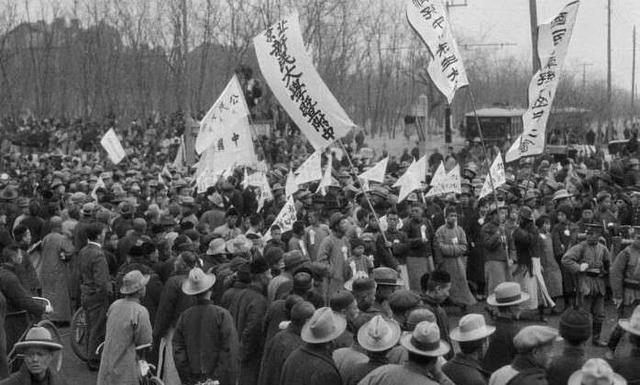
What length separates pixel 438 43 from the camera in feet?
43.2

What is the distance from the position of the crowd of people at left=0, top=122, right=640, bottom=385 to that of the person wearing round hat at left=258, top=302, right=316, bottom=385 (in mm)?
13

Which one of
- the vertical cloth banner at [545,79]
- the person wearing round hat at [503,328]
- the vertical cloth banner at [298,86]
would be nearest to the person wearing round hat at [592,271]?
the vertical cloth banner at [545,79]

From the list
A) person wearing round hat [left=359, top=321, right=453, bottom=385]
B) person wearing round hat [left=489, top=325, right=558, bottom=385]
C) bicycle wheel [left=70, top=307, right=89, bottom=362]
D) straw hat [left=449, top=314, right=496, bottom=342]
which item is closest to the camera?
person wearing round hat [left=359, top=321, right=453, bottom=385]

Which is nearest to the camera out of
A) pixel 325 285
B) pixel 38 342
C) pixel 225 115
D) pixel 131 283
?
pixel 38 342

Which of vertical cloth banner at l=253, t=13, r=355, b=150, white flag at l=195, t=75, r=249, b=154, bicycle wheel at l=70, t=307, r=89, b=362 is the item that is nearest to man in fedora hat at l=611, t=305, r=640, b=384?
vertical cloth banner at l=253, t=13, r=355, b=150

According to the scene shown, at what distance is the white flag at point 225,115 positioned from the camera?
16312 mm

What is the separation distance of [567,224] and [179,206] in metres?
5.99

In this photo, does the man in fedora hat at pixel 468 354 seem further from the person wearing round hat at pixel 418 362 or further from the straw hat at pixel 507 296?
the straw hat at pixel 507 296

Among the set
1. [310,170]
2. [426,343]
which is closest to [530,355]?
[426,343]

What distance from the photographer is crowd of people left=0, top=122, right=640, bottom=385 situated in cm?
646

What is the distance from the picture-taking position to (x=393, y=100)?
6006 centimetres

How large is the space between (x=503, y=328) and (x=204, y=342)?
2.43m

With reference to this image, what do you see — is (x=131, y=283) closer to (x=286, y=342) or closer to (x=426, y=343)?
(x=286, y=342)

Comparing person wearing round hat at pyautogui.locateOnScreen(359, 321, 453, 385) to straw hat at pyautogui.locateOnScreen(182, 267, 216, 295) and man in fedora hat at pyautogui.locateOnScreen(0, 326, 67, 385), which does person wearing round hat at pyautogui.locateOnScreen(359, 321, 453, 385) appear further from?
straw hat at pyautogui.locateOnScreen(182, 267, 216, 295)
